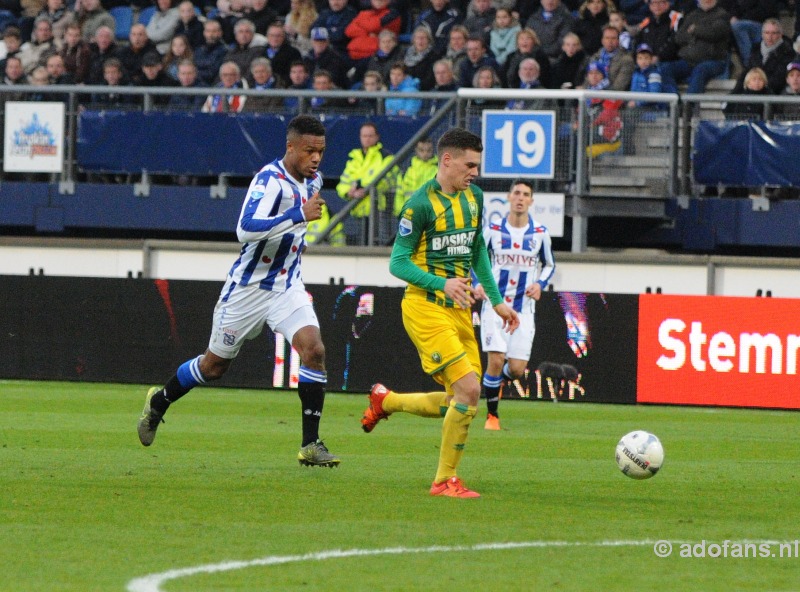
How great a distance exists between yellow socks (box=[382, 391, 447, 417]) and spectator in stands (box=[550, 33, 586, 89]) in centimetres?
1155

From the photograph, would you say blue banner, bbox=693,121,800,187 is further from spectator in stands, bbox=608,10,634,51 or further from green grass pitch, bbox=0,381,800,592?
green grass pitch, bbox=0,381,800,592

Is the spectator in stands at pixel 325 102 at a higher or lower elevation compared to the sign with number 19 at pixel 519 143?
higher

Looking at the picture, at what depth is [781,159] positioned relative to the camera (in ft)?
62.3

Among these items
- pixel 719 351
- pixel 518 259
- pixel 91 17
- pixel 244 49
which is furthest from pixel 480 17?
pixel 518 259

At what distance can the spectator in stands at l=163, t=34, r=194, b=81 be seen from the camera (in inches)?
886

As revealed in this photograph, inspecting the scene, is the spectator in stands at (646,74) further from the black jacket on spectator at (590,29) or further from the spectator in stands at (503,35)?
the spectator in stands at (503,35)

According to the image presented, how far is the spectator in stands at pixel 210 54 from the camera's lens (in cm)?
2239

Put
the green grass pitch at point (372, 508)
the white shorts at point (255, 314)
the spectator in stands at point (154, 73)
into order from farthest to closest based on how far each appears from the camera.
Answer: the spectator in stands at point (154, 73) → the white shorts at point (255, 314) → the green grass pitch at point (372, 508)

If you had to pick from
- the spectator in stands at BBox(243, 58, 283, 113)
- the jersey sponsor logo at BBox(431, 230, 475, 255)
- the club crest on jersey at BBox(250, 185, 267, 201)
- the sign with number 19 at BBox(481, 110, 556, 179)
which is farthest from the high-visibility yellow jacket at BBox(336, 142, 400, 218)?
the jersey sponsor logo at BBox(431, 230, 475, 255)

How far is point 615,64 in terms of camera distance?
2012cm

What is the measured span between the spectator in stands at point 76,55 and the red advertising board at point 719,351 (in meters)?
10.1

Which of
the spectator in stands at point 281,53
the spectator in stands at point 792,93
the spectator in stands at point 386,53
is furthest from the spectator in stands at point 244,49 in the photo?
the spectator in stands at point 792,93

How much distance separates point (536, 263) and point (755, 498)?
621 centimetres

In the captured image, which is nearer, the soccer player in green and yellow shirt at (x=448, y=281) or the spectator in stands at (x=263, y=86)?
the soccer player in green and yellow shirt at (x=448, y=281)
